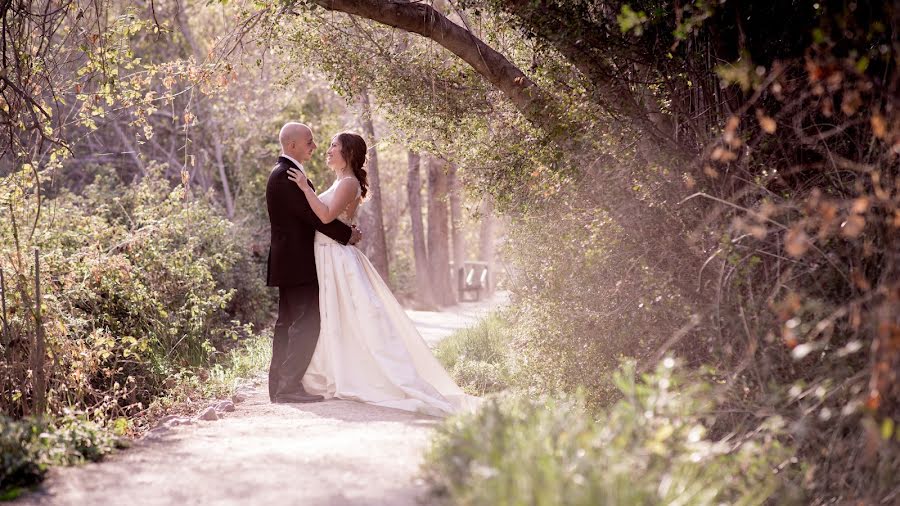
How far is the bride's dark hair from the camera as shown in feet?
23.5

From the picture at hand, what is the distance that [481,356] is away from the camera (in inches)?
416

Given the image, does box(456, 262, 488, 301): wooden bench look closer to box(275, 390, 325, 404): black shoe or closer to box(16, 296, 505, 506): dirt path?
box(275, 390, 325, 404): black shoe

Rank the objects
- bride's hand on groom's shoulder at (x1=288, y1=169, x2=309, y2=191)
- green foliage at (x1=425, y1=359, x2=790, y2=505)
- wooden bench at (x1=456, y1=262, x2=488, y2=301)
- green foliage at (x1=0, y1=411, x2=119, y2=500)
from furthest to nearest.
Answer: wooden bench at (x1=456, y1=262, x2=488, y2=301)
bride's hand on groom's shoulder at (x1=288, y1=169, x2=309, y2=191)
green foliage at (x1=0, y1=411, x2=119, y2=500)
green foliage at (x1=425, y1=359, x2=790, y2=505)

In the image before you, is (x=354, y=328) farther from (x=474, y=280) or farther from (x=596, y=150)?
(x=474, y=280)

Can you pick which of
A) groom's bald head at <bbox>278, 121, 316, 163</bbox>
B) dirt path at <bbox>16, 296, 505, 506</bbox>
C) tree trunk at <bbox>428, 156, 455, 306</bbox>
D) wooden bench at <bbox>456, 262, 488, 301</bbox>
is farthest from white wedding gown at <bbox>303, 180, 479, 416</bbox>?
wooden bench at <bbox>456, 262, 488, 301</bbox>

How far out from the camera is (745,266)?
5.56m

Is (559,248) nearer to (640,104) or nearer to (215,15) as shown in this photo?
(640,104)

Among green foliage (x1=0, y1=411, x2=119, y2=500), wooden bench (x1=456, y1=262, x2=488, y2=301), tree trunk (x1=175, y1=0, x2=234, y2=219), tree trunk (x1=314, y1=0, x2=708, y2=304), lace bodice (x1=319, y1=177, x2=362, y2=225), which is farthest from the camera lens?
wooden bench (x1=456, y1=262, x2=488, y2=301)

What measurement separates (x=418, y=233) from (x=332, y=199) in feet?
39.0

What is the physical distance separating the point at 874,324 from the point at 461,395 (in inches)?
140

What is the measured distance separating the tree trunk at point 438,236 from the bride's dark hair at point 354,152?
10.9 meters

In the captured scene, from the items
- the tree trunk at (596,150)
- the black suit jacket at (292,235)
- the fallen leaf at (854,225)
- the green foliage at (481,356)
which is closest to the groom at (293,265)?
the black suit jacket at (292,235)

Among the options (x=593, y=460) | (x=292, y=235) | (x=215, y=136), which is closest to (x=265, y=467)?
(x=593, y=460)

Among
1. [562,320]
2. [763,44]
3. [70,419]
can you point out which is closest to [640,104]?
[763,44]
